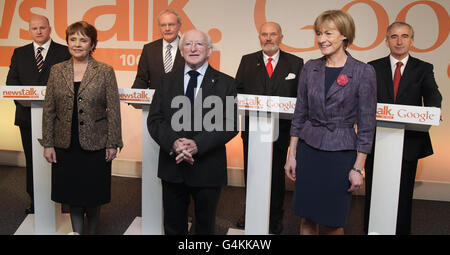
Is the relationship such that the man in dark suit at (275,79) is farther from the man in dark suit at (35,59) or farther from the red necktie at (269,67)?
the man in dark suit at (35,59)

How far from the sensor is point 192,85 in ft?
8.07

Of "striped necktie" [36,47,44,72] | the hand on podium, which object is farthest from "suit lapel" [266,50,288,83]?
"striped necktie" [36,47,44,72]

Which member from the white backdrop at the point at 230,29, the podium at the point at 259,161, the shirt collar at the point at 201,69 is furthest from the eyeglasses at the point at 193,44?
the white backdrop at the point at 230,29

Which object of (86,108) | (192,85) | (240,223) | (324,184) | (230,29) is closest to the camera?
(324,184)

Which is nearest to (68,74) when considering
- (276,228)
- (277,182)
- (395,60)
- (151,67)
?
(151,67)

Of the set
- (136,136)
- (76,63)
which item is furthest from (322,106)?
(136,136)

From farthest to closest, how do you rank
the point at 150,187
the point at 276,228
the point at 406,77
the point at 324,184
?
1. the point at 276,228
2. the point at 406,77
3. the point at 150,187
4. the point at 324,184

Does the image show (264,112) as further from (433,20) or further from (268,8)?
(433,20)

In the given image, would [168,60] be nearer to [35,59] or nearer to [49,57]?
[49,57]

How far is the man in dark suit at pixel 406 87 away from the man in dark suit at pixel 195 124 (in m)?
1.44

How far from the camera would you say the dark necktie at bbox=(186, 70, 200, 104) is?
8.03 feet

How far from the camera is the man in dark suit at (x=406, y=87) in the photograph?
10.2 feet

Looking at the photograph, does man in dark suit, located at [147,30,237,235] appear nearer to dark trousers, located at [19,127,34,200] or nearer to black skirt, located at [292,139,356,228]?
black skirt, located at [292,139,356,228]

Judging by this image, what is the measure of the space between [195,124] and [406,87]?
179cm
